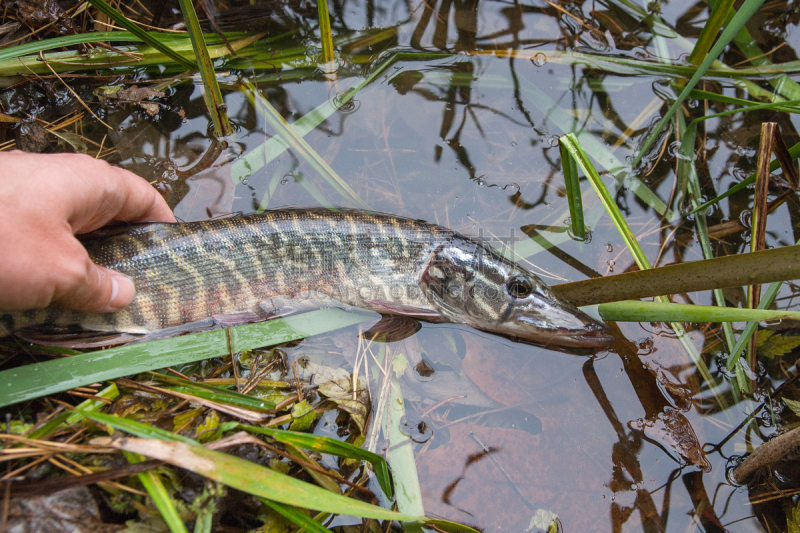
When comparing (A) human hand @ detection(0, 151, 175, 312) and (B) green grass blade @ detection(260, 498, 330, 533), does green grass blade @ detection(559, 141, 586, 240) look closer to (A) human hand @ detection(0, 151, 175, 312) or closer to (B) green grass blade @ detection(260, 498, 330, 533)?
(B) green grass blade @ detection(260, 498, 330, 533)

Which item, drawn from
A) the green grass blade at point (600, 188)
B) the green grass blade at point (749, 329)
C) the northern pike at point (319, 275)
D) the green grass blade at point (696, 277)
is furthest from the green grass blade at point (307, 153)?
the green grass blade at point (749, 329)

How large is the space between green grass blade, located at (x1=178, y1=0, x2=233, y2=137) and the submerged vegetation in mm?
19

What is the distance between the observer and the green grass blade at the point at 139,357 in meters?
2.29

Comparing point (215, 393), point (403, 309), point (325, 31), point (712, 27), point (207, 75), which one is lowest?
point (215, 393)

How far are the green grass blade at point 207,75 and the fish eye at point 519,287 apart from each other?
255cm

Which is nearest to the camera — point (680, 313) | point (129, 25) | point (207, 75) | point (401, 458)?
point (680, 313)

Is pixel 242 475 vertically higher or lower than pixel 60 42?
lower

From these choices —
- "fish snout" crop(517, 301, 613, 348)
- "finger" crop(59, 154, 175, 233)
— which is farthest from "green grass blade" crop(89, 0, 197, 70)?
"fish snout" crop(517, 301, 613, 348)

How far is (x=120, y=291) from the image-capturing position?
2564mm

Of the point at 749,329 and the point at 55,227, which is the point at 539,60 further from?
the point at 55,227

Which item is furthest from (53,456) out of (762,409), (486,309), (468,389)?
(762,409)

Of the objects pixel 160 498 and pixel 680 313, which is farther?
pixel 680 313

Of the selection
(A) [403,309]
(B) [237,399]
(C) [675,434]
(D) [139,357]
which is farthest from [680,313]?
(D) [139,357]

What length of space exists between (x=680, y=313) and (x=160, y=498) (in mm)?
2670
